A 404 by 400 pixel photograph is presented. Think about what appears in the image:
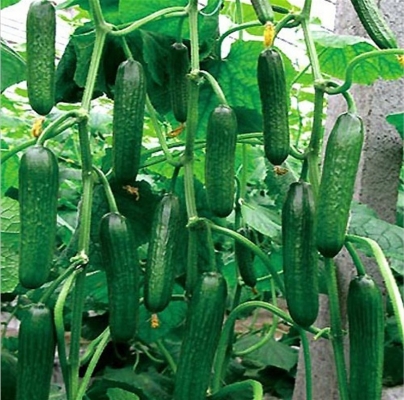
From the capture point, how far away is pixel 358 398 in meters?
0.93

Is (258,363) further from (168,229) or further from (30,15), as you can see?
(30,15)

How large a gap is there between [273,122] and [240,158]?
0.71 meters

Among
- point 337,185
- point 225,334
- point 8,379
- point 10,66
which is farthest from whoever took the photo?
point 8,379

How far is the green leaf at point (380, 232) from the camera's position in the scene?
1310 mm

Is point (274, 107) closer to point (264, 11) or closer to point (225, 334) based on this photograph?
point (264, 11)

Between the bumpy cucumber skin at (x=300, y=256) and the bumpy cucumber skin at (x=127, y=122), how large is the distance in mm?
187

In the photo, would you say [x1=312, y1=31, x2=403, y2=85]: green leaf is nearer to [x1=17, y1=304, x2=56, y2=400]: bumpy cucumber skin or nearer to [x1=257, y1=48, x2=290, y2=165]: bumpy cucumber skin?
[x1=257, y1=48, x2=290, y2=165]: bumpy cucumber skin

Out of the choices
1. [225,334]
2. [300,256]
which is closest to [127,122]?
[300,256]

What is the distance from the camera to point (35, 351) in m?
0.90

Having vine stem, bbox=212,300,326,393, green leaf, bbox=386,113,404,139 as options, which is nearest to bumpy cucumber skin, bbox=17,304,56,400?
vine stem, bbox=212,300,326,393

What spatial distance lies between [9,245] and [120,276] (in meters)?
0.42

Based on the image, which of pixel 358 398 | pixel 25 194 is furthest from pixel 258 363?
pixel 25 194

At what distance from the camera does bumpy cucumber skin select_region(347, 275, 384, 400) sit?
0.93 metres

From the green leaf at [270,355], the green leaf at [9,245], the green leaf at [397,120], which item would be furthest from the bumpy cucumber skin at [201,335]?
the green leaf at [270,355]
